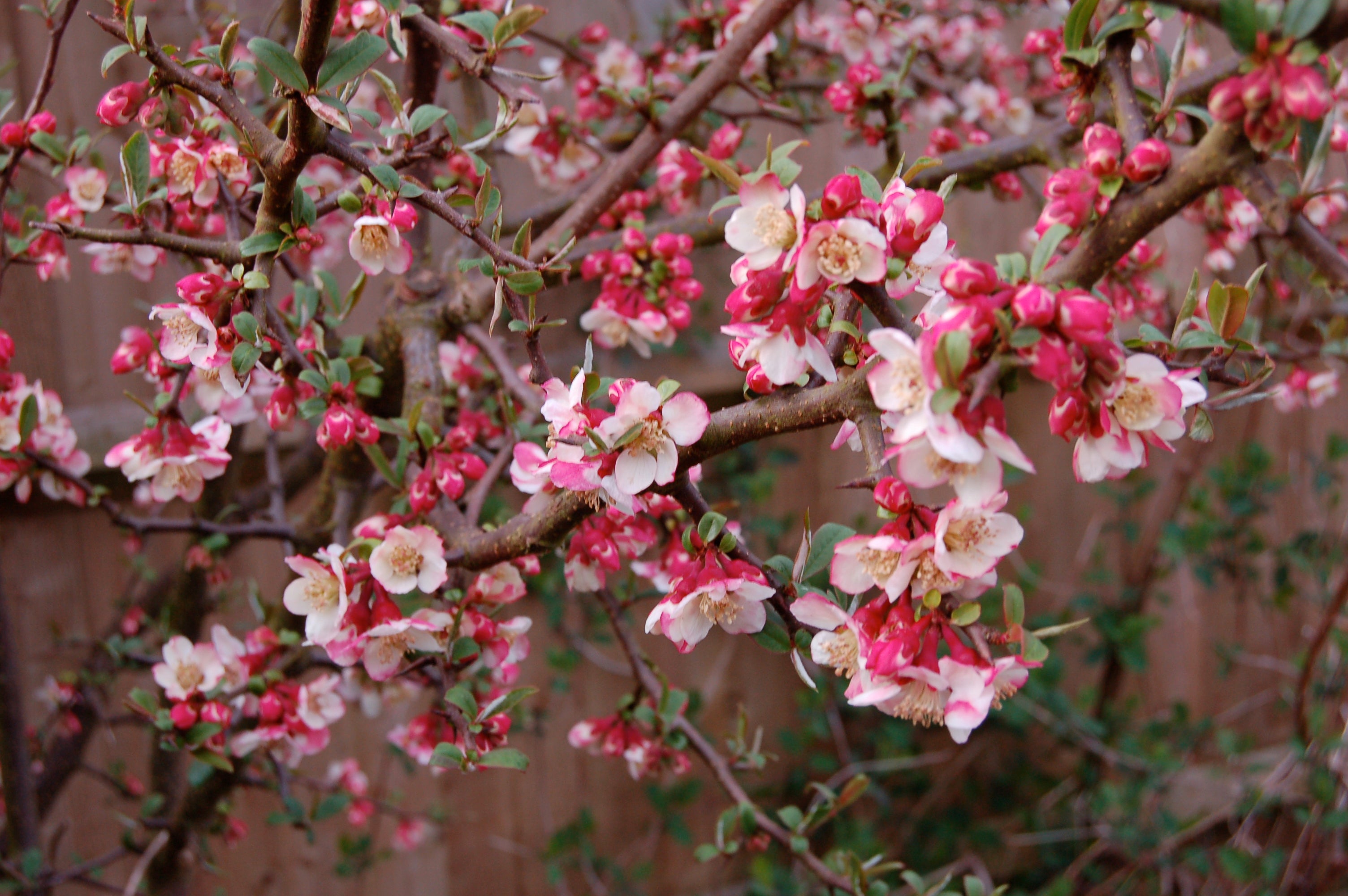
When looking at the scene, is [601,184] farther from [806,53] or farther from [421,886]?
[421,886]

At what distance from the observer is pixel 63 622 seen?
4.95 ft

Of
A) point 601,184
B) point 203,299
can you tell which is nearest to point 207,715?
point 203,299

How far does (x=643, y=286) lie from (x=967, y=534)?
2.15 feet

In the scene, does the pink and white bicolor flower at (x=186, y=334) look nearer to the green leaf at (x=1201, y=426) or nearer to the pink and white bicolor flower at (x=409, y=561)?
the pink and white bicolor flower at (x=409, y=561)

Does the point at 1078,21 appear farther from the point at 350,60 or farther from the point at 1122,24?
the point at 350,60

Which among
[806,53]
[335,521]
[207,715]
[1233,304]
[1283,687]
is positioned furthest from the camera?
[1283,687]

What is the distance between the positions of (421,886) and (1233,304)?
1.99 m

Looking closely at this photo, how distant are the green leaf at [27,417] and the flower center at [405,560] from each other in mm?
429

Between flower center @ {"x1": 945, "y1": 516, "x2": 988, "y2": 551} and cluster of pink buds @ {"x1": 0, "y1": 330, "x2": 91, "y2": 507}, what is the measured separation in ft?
2.83

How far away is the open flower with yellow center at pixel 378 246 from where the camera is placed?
69 centimetres

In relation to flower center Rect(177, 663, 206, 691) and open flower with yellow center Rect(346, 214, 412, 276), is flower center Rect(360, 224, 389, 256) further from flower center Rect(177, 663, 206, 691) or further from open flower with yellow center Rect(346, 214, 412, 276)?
flower center Rect(177, 663, 206, 691)

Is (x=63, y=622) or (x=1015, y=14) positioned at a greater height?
(x=1015, y=14)

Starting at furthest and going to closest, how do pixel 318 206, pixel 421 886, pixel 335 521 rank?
1. pixel 421 886
2. pixel 335 521
3. pixel 318 206

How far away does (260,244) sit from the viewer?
661 mm
